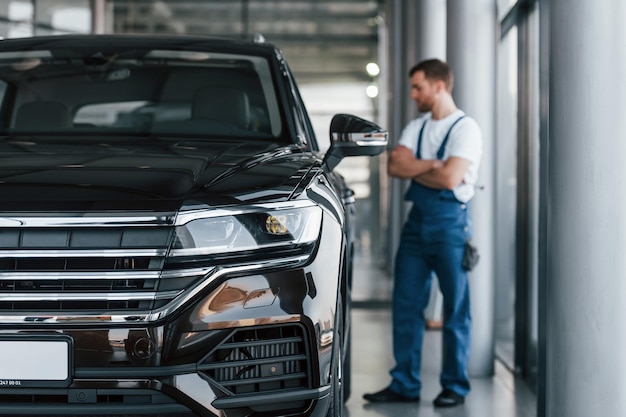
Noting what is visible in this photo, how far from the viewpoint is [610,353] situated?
12.4 ft

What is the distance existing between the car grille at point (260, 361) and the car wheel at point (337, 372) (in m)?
0.15

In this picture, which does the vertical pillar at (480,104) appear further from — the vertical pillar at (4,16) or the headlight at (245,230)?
the vertical pillar at (4,16)

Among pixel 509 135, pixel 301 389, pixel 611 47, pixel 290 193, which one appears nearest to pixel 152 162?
pixel 290 193

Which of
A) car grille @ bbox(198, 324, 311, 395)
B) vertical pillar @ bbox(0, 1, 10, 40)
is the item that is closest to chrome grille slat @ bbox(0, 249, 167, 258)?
car grille @ bbox(198, 324, 311, 395)

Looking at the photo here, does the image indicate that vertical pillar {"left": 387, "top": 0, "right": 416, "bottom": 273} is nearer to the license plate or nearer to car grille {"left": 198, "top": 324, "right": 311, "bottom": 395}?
car grille {"left": 198, "top": 324, "right": 311, "bottom": 395}

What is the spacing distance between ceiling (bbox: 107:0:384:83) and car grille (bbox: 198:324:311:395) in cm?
1158

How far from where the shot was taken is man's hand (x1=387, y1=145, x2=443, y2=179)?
16.7 ft

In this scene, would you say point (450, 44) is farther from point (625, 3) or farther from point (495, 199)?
point (625, 3)

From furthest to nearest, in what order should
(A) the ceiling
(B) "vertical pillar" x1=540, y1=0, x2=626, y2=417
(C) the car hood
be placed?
(A) the ceiling, (B) "vertical pillar" x1=540, y1=0, x2=626, y2=417, (C) the car hood

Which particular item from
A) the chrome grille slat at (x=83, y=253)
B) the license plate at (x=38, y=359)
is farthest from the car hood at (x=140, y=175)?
the license plate at (x=38, y=359)

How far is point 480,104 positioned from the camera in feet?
20.1

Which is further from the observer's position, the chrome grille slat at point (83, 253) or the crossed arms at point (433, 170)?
the crossed arms at point (433, 170)

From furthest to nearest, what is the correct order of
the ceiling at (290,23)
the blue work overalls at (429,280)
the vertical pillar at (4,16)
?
the ceiling at (290,23) → the vertical pillar at (4,16) → the blue work overalls at (429,280)

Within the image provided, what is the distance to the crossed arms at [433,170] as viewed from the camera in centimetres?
503
